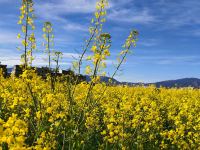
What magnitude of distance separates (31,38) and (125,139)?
2.31 m

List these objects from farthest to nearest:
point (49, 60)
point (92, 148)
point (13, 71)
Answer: point (13, 71) → point (92, 148) → point (49, 60)

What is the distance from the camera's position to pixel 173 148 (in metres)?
8.40

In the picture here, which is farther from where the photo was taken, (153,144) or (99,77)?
(153,144)

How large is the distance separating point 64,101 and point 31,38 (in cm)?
216

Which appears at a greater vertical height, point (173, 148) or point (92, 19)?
point (92, 19)

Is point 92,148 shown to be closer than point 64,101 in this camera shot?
Yes

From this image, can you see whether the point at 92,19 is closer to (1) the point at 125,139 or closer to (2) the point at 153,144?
(1) the point at 125,139

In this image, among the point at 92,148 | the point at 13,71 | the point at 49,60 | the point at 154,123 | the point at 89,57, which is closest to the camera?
the point at 89,57

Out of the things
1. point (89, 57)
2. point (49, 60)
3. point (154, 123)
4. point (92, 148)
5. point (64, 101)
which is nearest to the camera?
point (89, 57)

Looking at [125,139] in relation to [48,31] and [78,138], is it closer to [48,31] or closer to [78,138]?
[78,138]

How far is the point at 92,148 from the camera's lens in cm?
758

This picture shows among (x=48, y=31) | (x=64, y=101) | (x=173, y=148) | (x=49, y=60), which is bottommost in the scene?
(x=173, y=148)

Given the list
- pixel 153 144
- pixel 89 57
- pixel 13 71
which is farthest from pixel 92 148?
pixel 13 71

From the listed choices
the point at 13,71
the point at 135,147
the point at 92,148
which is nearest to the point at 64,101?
the point at 92,148
